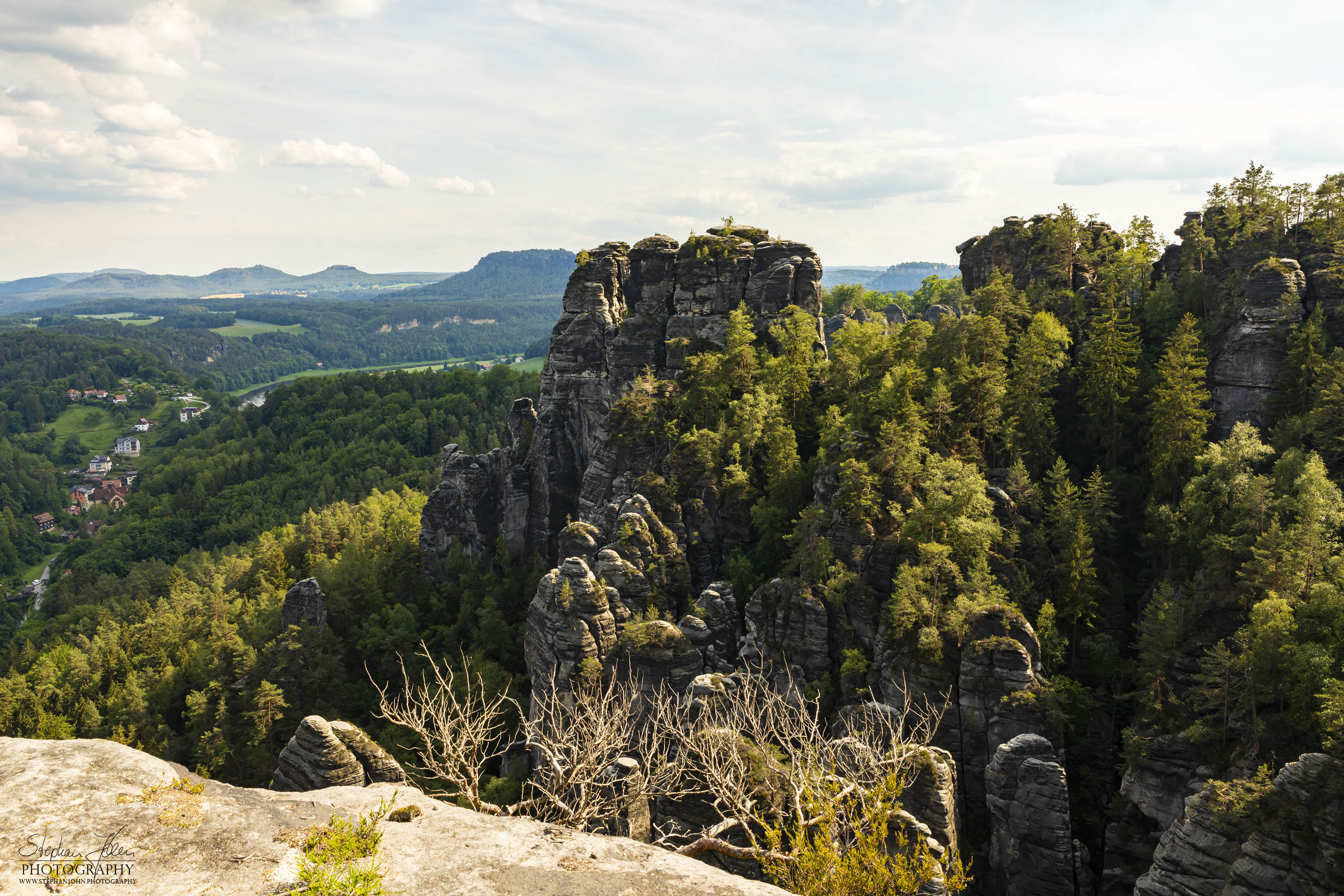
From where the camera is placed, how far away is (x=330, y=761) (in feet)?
76.2

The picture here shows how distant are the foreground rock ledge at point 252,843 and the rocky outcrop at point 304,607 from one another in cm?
4696

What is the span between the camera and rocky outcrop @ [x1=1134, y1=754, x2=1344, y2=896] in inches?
796

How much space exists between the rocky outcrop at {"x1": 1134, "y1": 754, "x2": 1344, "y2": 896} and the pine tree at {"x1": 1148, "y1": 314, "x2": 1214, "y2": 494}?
22.1 m

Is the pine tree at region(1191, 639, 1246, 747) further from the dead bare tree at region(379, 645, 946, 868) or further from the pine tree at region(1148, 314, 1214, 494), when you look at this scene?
the pine tree at region(1148, 314, 1214, 494)

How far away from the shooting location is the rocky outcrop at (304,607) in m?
57.8

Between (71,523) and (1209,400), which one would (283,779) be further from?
(71,523)

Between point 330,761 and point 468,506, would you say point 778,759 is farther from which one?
point 468,506

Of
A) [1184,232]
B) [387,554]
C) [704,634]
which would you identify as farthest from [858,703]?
[387,554]

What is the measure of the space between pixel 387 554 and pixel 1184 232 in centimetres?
7574

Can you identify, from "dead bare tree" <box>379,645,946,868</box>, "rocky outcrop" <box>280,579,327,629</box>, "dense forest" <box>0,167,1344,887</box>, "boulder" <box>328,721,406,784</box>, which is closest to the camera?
"dead bare tree" <box>379,645,946,868</box>

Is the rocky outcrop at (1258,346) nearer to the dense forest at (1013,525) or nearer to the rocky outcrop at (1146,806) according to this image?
the dense forest at (1013,525)

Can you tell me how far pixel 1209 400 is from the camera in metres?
43.2

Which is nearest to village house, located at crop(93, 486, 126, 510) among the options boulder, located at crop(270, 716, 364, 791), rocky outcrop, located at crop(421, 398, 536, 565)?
rocky outcrop, located at crop(421, 398, 536, 565)

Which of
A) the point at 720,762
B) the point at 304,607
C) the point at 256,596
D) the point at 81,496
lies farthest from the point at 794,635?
the point at 81,496
